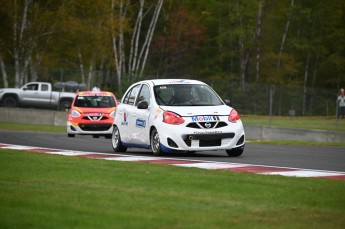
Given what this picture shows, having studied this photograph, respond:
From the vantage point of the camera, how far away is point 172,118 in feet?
58.8

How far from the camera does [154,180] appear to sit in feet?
39.9

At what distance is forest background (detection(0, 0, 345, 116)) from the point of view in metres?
48.2

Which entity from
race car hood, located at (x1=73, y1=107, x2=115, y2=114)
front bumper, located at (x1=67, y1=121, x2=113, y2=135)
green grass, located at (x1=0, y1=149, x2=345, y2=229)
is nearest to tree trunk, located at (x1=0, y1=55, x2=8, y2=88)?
race car hood, located at (x1=73, y1=107, x2=115, y2=114)

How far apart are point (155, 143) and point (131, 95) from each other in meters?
2.06

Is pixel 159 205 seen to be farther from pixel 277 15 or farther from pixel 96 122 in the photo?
pixel 277 15

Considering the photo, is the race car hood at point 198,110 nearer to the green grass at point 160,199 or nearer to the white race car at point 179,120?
the white race car at point 179,120

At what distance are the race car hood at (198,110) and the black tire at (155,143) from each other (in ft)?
1.65

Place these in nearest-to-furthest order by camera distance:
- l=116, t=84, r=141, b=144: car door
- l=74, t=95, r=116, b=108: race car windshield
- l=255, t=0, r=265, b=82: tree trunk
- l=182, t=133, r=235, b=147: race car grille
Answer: l=182, t=133, r=235, b=147: race car grille, l=116, t=84, r=141, b=144: car door, l=74, t=95, r=116, b=108: race car windshield, l=255, t=0, r=265, b=82: tree trunk

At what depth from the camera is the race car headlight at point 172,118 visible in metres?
17.8

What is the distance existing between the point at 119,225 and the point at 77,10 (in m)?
42.9

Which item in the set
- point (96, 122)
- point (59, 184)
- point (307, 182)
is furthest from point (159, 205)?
point (96, 122)

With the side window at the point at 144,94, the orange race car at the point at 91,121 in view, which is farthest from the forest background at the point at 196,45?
the side window at the point at 144,94

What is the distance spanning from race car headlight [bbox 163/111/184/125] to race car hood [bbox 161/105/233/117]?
9 cm

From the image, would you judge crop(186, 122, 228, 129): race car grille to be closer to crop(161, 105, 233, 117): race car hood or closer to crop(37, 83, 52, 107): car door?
crop(161, 105, 233, 117): race car hood
